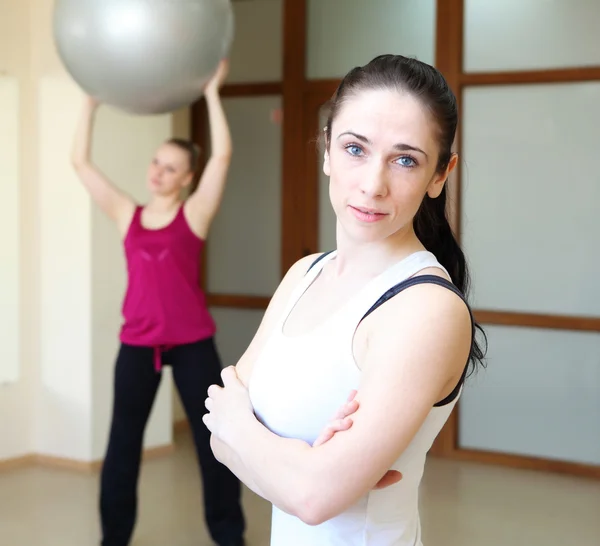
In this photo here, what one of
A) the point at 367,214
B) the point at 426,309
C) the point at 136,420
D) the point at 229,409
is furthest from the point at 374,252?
the point at 136,420

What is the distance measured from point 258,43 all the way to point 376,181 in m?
4.19

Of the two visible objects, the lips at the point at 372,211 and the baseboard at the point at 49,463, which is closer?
the lips at the point at 372,211

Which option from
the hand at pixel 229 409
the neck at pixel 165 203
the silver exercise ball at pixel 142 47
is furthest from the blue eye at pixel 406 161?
the neck at pixel 165 203

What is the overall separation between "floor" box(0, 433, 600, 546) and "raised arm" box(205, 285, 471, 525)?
7.47ft

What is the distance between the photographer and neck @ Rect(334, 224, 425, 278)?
44.8 inches

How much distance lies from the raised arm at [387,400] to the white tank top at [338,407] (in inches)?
2.1

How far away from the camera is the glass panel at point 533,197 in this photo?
13.8 ft

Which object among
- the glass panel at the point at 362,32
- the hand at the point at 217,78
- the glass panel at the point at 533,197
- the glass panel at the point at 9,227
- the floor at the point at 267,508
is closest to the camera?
the hand at the point at 217,78

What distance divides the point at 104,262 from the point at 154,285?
49.9 inches

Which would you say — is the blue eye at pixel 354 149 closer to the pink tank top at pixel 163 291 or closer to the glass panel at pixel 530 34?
the pink tank top at pixel 163 291

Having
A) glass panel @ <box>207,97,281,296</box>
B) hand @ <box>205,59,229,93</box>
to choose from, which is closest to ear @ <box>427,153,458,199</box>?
hand @ <box>205,59,229,93</box>

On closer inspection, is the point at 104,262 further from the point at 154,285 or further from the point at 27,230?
the point at 154,285

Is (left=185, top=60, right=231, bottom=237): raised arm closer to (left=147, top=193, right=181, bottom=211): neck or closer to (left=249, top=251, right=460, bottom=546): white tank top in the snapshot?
(left=147, top=193, right=181, bottom=211): neck

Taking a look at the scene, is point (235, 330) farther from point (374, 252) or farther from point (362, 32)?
point (374, 252)
